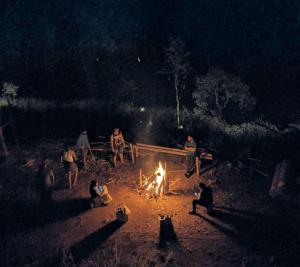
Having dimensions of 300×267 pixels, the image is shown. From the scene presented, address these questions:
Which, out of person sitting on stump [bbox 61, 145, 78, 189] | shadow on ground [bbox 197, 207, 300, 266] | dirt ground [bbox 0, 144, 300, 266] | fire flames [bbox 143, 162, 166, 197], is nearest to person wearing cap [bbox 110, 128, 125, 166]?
dirt ground [bbox 0, 144, 300, 266]

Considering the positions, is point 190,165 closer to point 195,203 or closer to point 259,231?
point 195,203

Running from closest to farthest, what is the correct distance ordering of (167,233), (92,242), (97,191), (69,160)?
(167,233)
(92,242)
(97,191)
(69,160)

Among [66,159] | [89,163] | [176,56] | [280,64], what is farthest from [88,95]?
[280,64]

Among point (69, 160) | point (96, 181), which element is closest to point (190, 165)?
point (96, 181)

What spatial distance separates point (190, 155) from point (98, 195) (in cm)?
425

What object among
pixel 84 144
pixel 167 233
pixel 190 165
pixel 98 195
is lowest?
pixel 167 233

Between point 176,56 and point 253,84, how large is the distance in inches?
339

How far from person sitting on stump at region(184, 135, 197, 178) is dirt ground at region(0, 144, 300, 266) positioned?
62 cm

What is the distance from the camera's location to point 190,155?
42.5 feet

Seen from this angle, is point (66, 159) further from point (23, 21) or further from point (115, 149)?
point (23, 21)

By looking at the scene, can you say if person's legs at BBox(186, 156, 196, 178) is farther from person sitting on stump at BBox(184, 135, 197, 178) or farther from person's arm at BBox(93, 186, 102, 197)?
person's arm at BBox(93, 186, 102, 197)

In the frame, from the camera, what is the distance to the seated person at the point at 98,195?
10.9 meters

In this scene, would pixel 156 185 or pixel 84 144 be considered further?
pixel 84 144

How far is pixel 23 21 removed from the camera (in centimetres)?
4200
